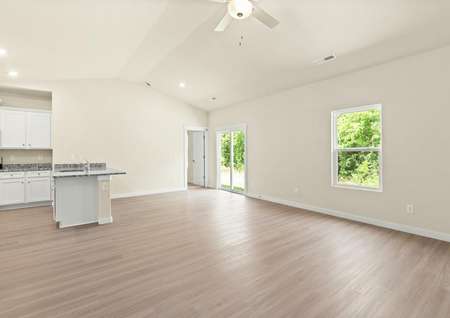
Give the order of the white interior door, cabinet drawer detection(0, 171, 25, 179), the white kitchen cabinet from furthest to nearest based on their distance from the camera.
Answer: the white interior door
the white kitchen cabinet
cabinet drawer detection(0, 171, 25, 179)

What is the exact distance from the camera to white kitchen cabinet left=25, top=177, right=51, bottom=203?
17.0 feet

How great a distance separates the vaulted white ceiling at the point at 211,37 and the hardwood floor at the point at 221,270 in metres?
2.88

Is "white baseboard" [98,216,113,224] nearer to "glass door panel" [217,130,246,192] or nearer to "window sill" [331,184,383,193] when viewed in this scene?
"glass door panel" [217,130,246,192]

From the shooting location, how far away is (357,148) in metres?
4.28

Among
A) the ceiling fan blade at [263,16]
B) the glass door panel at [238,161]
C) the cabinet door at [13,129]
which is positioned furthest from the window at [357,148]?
the cabinet door at [13,129]

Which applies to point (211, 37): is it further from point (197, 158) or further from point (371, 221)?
point (197, 158)

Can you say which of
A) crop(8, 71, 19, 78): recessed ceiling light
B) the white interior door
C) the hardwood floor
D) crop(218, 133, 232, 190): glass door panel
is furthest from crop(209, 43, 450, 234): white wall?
crop(8, 71, 19, 78): recessed ceiling light

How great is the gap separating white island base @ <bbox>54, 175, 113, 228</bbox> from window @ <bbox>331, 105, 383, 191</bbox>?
14.5ft

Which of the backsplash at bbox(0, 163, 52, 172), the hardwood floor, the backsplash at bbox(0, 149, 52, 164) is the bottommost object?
the hardwood floor

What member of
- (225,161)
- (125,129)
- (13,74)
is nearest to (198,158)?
(225,161)

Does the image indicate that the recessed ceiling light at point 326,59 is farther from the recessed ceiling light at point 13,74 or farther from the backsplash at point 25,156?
the backsplash at point 25,156

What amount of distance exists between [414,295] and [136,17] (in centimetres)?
461

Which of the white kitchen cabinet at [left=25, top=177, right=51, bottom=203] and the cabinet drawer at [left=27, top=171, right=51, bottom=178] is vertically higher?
the cabinet drawer at [left=27, top=171, right=51, bottom=178]

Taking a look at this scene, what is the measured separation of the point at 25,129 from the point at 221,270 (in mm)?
5741
